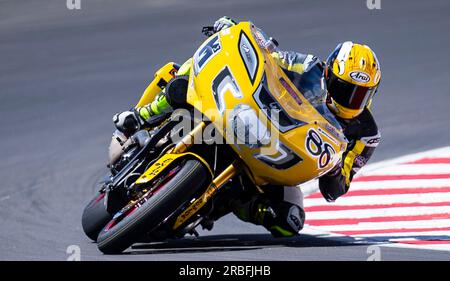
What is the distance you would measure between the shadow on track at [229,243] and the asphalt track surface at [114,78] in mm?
13

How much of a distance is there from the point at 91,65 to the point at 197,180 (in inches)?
225

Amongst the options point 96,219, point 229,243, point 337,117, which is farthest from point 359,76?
point 96,219

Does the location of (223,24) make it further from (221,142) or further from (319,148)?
(319,148)

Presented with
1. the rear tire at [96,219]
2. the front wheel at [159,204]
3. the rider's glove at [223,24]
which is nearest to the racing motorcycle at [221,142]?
the front wheel at [159,204]

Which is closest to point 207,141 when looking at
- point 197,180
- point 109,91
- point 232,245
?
point 197,180

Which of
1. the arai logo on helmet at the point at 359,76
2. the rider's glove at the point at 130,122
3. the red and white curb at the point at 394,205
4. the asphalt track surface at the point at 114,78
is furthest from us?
the asphalt track surface at the point at 114,78

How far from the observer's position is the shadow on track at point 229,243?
7391 mm

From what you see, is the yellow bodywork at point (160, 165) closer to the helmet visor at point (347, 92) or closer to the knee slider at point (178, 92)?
the knee slider at point (178, 92)

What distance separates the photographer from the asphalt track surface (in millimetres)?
8648

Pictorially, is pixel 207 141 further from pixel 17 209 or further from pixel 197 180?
pixel 17 209

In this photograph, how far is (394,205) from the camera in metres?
9.16

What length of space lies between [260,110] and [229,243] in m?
1.41

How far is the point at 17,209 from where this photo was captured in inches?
347

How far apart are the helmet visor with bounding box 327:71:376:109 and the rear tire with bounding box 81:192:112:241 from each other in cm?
156
